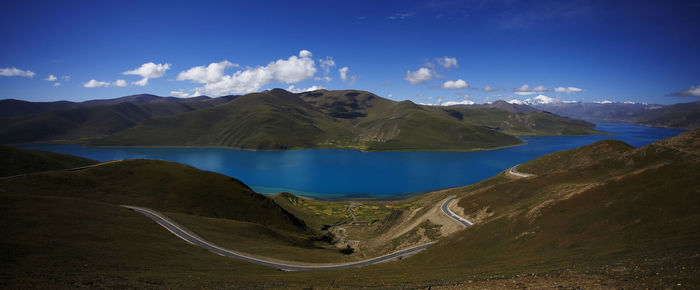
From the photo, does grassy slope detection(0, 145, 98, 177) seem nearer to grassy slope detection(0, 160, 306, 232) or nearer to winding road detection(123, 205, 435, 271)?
grassy slope detection(0, 160, 306, 232)

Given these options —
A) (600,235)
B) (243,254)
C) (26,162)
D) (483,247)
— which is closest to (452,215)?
(483,247)

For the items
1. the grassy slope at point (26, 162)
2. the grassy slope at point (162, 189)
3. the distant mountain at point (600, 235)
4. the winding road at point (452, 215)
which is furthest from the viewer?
the grassy slope at point (26, 162)

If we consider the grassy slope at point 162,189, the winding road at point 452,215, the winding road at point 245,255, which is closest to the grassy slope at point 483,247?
the winding road at point 245,255

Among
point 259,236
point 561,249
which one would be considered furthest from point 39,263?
point 561,249

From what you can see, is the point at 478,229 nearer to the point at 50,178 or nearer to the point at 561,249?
the point at 561,249

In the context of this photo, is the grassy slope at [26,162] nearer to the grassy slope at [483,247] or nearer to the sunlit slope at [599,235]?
the grassy slope at [483,247]

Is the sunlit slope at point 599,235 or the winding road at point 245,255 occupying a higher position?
the sunlit slope at point 599,235

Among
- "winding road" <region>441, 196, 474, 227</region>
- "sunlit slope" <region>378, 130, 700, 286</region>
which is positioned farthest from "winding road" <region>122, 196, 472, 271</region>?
"winding road" <region>441, 196, 474, 227</region>
